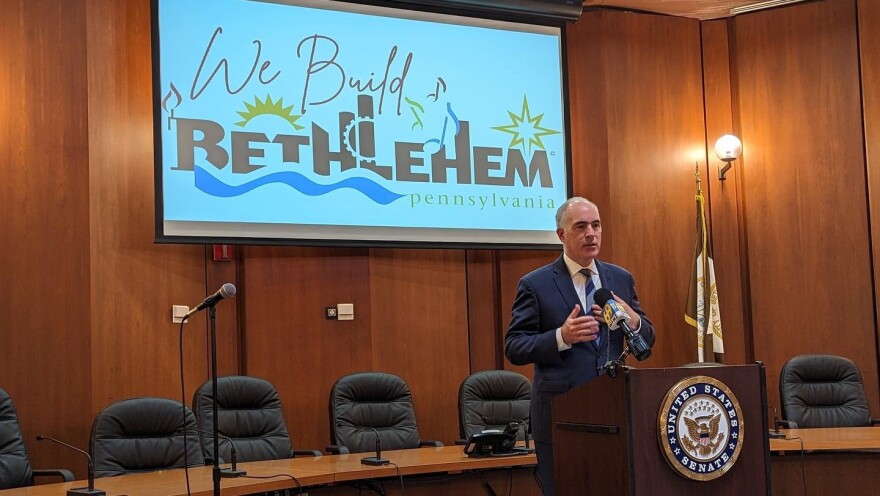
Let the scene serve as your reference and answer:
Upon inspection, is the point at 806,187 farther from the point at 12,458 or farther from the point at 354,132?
the point at 12,458

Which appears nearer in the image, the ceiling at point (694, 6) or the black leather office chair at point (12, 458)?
the black leather office chair at point (12, 458)

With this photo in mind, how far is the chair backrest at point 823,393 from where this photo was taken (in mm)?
6363

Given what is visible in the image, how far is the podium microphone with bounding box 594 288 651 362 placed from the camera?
2.97 metres

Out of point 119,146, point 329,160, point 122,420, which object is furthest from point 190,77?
point 122,420

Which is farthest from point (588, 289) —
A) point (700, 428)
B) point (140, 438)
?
point (140, 438)

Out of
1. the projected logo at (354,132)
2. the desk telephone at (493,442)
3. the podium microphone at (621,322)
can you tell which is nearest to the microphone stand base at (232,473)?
the desk telephone at (493,442)

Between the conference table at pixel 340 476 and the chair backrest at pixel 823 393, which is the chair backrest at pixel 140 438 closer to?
the conference table at pixel 340 476

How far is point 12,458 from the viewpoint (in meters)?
4.75

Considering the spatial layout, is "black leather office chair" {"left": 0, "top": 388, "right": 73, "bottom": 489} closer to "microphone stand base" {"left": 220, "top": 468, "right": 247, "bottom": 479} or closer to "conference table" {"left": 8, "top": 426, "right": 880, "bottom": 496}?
"conference table" {"left": 8, "top": 426, "right": 880, "bottom": 496}

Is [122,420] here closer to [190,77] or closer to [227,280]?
[227,280]

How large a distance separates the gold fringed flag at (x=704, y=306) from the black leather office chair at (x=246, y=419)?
3.07 m

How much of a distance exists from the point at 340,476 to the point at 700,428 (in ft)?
6.16

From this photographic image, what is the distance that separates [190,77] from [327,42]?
2.99 feet

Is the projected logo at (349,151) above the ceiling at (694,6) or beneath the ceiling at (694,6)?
beneath
